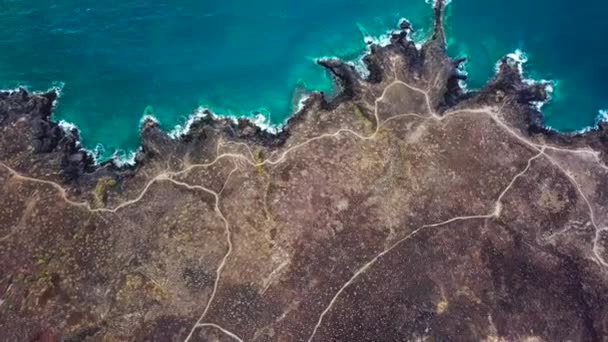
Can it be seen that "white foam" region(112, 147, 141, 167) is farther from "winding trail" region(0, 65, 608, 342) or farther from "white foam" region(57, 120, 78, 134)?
"white foam" region(57, 120, 78, 134)

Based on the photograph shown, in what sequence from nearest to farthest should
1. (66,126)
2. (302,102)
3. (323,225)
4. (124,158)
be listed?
(323,225) < (124,158) < (66,126) < (302,102)

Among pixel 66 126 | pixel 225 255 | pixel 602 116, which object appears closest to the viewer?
pixel 225 255

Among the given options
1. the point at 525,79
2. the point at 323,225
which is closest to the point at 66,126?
the point at 323,225

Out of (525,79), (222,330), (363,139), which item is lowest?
(222,330)

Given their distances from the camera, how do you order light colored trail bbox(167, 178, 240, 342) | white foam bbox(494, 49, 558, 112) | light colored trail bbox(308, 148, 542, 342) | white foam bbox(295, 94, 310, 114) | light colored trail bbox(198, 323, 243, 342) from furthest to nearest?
white foam bbox(494, 49, 558, 112) → white foam bbox(295, 94, 310, 114) → light colored trail bbox(308, 148, 542, 342) → light colored trail bbox(167, 178, 240, 342) → light colored trail bbox(198, 323, 243, 342)

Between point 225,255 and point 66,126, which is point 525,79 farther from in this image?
point 66,126

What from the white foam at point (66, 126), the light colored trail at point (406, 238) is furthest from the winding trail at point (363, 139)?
the white foam at point (66, 126)

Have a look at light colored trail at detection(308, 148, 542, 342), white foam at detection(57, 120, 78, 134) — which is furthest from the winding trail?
white foam at detection(57, 120, 78, 134)

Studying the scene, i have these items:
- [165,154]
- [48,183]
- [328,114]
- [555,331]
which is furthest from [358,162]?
[48,183]

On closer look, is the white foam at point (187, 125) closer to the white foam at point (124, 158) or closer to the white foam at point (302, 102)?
the white foam at point (124, 158)
